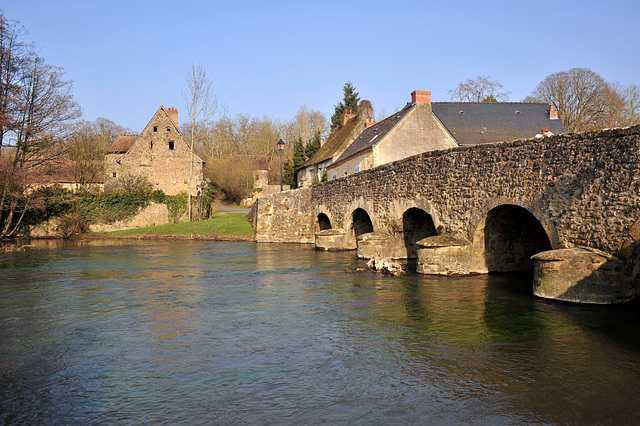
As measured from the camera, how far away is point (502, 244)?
13.5m

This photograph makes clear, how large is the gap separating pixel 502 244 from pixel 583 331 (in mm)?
5858

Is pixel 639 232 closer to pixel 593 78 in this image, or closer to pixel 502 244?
pixel 502 244

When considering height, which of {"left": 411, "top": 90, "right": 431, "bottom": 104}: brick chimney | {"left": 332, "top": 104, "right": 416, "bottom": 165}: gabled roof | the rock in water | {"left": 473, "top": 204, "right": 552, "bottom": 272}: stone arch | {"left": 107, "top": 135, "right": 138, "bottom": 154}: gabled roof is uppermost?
{"left": 107, "top": 135, "right": 138, "bottom": 154}: gabled roof

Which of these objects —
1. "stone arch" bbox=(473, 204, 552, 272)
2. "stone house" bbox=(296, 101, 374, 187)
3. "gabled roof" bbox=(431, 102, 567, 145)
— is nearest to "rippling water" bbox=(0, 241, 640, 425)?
"stone arch" bbox=(473, 204, 552, 272)

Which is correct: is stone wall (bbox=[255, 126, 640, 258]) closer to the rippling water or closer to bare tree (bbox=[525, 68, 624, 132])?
the rippling water

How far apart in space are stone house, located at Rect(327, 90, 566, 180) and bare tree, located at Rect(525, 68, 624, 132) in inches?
187

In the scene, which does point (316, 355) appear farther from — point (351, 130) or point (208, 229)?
point (351, 130)

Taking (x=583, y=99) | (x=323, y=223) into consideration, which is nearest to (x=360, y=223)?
(x=323, y=223)

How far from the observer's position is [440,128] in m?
26.0

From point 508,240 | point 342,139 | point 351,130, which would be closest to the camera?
point 508,240

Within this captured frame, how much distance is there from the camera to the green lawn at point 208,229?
30.0m

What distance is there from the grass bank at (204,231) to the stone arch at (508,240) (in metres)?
17.6

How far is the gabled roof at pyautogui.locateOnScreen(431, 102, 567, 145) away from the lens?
27.0 metres

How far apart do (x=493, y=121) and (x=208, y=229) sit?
17507 millimetres
